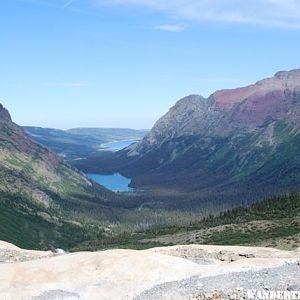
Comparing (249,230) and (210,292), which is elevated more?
(210,292)

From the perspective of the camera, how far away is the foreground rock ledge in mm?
49125

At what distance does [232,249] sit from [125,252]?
58.7 feet

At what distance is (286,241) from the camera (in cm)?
12738

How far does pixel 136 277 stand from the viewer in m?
52.8

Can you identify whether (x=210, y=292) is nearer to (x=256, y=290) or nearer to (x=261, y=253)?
(x=256, y=290)

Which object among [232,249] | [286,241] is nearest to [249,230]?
[286,241]

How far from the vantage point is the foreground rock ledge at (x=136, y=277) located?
4912cm

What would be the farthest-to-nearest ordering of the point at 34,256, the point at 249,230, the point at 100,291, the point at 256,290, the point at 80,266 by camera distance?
the point at 249,230 < the point at 34,256 < the point at 80,266 < the point at 100,291 < the point at 256,290

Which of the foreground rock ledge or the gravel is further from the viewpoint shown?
the foreground rock ledge

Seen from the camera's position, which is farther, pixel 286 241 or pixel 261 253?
pixel 286 241

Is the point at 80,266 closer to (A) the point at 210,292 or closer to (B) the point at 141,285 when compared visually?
(B) the point at 141,285

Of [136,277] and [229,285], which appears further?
[136,277]

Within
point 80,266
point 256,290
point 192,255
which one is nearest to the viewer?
point 256,290

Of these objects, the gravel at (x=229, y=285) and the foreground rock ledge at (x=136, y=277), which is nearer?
the gravel at (x=229, y=285)
